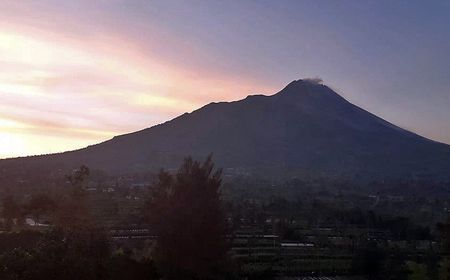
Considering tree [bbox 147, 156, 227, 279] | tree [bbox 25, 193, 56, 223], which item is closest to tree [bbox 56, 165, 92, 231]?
tree [bbox 25, 193, 56, 223]

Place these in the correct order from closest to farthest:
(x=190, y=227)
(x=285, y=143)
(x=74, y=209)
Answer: (x=190, y=227) → (x=74, y=209) → (x=285, y=143)

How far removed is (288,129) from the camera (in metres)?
141

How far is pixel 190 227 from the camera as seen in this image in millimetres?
17078

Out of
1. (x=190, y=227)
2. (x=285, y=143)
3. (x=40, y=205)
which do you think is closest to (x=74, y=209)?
(x=40, y=205)

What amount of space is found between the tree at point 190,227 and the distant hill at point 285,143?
9671 cm

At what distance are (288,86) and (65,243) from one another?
471 ft

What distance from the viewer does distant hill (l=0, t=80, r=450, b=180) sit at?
124969 millimetres

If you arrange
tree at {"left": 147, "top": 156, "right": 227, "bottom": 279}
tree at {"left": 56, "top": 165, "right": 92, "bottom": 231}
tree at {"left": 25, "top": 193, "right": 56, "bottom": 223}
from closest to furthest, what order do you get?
tree at {"left": 147, "top": 156, "right": 227, "bottom": 279}, tree at {"left": 56, "top": 165, "right": 92, "bottom": 231}, tree at {"left": 25, "top": 193, "right": 56, "bottom": 223}

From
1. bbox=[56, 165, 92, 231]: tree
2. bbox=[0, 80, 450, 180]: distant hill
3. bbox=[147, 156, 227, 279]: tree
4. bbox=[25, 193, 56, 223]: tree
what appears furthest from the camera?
bbox=[0, 80, 450, 180]: distant hill

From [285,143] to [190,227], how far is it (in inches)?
4783

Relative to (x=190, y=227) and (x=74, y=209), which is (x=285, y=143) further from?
(x=190, y=227)

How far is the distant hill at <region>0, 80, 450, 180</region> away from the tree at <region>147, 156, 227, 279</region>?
96.7 m

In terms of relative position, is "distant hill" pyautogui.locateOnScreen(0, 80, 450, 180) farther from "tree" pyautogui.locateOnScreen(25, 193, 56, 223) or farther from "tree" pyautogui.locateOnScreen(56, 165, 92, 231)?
"tree" pyautogui.locateOnScreen(56, 165, 92, 231)


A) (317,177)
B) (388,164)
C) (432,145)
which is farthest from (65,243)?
(432,145)
